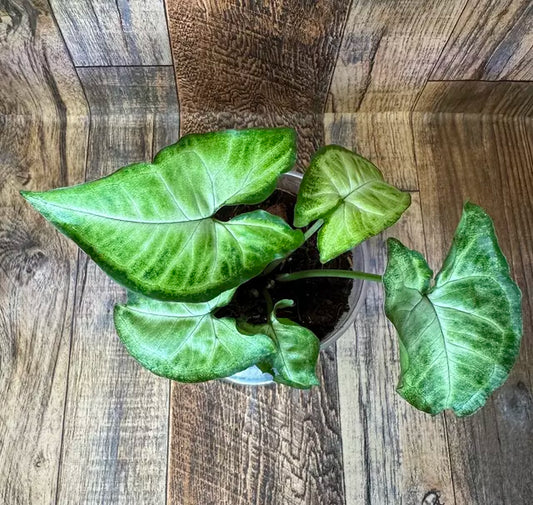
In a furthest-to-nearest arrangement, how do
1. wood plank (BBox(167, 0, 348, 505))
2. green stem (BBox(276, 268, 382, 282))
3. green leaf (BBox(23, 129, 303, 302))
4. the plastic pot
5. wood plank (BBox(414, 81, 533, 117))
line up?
wood plank (BBox(414, 81, 533, 117)) → wood plank (BBox(167, 0, 348, 505)) → the plastic pot → green stem (BBox(276, 268, 382, 282)) → green leaf (BBox(23, 129, 303, 302))

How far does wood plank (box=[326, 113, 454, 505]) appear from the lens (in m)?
0.87

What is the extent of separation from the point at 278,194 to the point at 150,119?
380mm

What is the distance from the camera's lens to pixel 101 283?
3.10 feet

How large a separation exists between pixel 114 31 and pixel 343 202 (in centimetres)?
50

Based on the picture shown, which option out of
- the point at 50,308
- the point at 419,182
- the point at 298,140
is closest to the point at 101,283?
the point at 50,308

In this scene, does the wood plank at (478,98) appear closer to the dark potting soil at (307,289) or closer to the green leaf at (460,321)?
the dark potting soil at (307,289)

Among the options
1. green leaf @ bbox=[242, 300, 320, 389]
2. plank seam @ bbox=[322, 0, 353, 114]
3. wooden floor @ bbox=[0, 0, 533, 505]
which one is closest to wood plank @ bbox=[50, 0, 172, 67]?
wooden floor @ bbox=[0, 0, 533, 505]

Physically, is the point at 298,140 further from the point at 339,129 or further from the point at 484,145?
the point at 484,145

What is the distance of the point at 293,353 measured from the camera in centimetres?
58

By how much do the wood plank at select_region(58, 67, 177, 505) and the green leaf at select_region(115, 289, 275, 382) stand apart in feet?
1.07

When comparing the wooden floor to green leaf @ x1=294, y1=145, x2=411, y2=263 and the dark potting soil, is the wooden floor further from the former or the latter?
green leaf @ x1=294, y1=145, x2=411, y2=263


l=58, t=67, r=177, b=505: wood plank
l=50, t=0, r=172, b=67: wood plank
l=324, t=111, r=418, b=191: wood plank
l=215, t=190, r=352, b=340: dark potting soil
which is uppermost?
l=50, t=0, r=172, b=67: wood plank

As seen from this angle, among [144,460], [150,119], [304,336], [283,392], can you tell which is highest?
[304,336]

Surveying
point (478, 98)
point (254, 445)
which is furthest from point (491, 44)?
point (254, 445)
